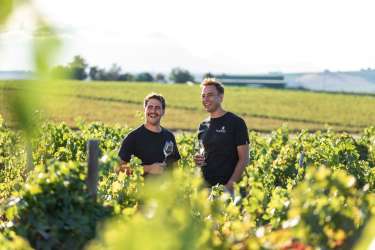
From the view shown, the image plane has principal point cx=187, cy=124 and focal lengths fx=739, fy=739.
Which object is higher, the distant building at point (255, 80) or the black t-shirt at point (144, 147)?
the black t-shirt at point (144, 147)

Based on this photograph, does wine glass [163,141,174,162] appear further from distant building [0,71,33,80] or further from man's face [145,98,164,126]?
distant building [0,71,33,80]

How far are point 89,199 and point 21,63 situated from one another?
3.03 m

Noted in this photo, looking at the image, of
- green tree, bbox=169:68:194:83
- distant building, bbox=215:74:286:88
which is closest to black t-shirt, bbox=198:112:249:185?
green tree, bbox=169:68:194:83

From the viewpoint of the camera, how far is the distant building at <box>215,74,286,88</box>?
126312 millimetres

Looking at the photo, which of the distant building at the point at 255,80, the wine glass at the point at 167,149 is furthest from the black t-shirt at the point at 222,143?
the distant building at the point at 255,80

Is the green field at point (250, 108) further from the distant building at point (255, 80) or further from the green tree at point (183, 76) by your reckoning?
the distant building at point (255, 80)

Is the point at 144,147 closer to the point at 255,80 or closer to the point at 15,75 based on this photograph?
the point at 15,75

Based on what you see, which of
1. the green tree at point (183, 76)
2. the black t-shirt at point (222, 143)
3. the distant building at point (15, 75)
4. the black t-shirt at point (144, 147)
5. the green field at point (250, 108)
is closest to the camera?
the distant building at point (15, 75)

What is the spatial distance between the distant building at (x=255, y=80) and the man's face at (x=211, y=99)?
391ft

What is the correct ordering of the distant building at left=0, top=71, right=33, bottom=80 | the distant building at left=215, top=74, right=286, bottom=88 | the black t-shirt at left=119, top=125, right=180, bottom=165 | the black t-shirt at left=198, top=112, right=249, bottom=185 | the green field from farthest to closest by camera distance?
1. the distant building at left=215, top=74, right=286, bottom=88
2. the green field
3. the black t-shirt at left=198, top=112, right=249, bottom=185
4. the black t-shirt at left=119, top=125, right=180, bottom=165
5. the distant building at left=0, top=71, right=33, bottom=80

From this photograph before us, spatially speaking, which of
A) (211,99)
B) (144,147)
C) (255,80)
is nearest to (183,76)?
(255,80)

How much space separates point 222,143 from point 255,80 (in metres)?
126

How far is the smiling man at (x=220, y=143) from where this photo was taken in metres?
6.74

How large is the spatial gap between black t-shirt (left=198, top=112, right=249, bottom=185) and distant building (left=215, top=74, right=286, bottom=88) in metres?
119
